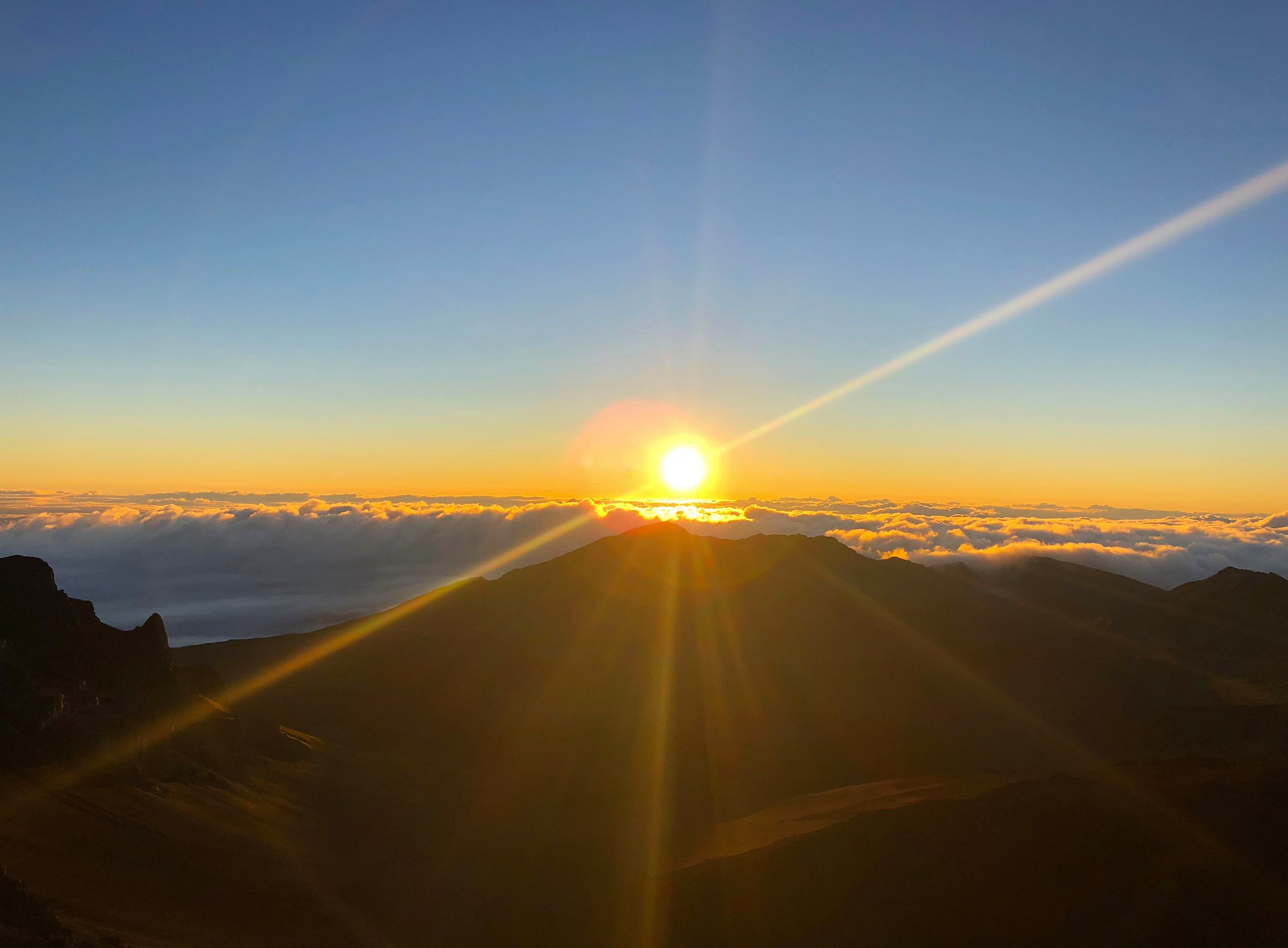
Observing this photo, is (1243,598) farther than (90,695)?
Yes

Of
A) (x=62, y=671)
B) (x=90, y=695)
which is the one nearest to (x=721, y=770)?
(x=90, y=695)

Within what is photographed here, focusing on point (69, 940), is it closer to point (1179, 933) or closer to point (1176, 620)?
point (1179, 933)

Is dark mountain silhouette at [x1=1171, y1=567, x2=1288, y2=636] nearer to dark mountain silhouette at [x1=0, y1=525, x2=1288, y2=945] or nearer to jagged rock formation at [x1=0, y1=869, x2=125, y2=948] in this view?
dark mountain silhouette at [x1=0, y1=525, x2=1288, y2=945]

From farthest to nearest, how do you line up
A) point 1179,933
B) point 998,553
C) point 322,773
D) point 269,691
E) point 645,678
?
point 998,553 → point 645,678 → point 269,691 → point 322,773 → point 1179,933

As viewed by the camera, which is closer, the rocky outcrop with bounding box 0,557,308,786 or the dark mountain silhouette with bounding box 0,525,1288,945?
the dark mountain silhouette with bounding box 0,525,1288,945

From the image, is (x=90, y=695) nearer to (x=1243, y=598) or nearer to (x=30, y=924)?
(x=30, y=924)

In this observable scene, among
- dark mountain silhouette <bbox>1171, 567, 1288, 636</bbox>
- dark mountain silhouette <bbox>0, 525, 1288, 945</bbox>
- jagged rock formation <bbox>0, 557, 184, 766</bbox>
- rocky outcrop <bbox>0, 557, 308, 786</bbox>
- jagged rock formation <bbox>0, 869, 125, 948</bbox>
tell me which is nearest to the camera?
jagged rock formation <bbox>0, 869, 125, 948</bbox>

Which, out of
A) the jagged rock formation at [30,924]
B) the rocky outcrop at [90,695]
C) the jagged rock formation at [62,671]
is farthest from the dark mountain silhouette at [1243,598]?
the jagged rock formation at [30,924]

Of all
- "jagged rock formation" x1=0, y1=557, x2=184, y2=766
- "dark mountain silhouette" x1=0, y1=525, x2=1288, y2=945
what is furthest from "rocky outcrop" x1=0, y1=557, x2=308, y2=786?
"dark mountain silhouette" x1=0, y1=525, x2=1288, y2=945

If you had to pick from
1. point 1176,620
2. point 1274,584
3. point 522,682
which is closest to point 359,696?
point 522,682
